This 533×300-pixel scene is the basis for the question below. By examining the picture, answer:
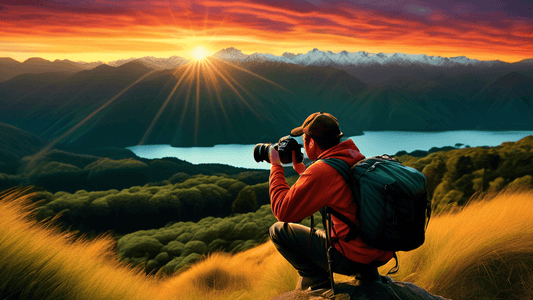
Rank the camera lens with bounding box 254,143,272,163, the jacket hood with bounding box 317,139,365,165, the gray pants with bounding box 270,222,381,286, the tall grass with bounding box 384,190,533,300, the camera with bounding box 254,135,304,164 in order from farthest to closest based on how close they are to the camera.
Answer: the tall grass with bounding box 384,190,533,300 < the camera lens with bounding box 254,143,272,163 < the gray pants with bounding box 270,222,381,286 < the camera with bounding box 254,135,304,164 < the jacket hood with bounding box 317,139,365,165

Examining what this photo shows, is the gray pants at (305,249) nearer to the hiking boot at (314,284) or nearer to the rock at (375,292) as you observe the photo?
the hiking boot at (314,284)

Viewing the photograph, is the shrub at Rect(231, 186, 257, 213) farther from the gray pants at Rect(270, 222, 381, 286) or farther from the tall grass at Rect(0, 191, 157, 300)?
the gray pants at Rect(270, 222, 381, 286)

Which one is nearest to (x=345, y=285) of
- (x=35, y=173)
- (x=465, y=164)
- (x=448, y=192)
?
(x=448, y=192)

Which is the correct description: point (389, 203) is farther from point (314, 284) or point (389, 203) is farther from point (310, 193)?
point (314, 284)

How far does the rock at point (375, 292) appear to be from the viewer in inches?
99.3

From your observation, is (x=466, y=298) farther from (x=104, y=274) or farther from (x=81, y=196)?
(x=81, y=196)

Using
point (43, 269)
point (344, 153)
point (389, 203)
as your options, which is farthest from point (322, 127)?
point (43, 269)

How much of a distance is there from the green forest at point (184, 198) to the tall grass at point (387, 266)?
0.58 meters

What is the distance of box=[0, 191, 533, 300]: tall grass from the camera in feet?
8.50

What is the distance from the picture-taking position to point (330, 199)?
2.27 metres

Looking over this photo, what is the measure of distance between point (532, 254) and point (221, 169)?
14571 cm

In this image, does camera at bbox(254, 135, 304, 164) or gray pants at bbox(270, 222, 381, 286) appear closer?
camera at bbox(254, 135, 304, 164)

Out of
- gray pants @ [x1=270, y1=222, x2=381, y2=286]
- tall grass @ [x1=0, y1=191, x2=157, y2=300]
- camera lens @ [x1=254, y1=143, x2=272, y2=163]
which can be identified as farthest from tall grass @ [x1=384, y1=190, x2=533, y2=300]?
tall grass @ [x1=0, y1=191, x2=157, y2=300]

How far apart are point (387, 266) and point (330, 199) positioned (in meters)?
2.31
